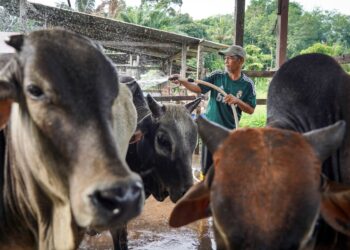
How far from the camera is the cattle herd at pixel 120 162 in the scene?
189 cm

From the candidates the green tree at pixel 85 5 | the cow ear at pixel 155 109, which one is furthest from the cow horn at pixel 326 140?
the green tree at pixel 85 5

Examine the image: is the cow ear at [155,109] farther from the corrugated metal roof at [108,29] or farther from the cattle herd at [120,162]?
the corrugated metal roof at [108,29]

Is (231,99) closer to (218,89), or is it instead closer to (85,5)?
(218,89)

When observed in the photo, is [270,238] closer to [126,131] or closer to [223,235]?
[223,235]

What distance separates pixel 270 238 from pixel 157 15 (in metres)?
31.1

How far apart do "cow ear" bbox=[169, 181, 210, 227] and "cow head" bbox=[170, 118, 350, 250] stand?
0.06 m

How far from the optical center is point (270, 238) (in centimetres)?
182

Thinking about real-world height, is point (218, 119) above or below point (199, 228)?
above

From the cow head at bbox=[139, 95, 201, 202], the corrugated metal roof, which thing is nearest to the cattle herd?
the cow head at bbox=[139, 95, 201, 202]

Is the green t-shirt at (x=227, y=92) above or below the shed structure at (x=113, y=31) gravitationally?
below

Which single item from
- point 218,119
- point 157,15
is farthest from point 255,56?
point 218,119

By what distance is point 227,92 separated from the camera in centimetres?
570

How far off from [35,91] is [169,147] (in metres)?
2.67

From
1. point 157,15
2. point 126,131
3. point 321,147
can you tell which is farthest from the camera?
point 157,15
